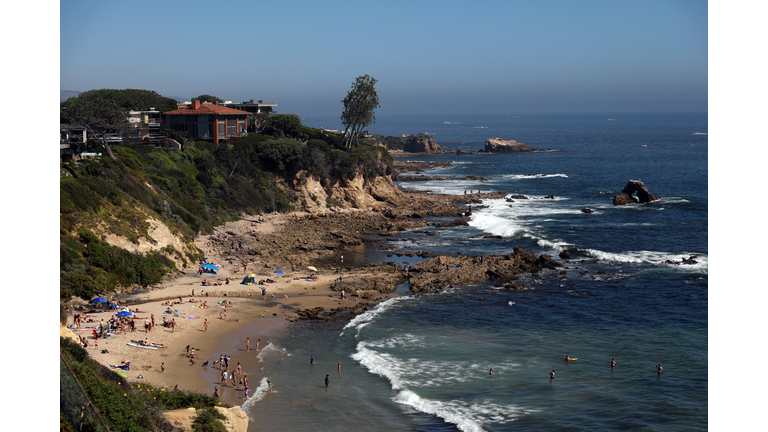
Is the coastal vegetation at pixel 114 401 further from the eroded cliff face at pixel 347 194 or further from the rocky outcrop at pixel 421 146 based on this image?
the rocky outcrop at pixel 421 146

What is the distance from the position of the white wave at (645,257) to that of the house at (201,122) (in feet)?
165

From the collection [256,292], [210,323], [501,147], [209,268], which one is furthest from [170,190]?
[501,147]

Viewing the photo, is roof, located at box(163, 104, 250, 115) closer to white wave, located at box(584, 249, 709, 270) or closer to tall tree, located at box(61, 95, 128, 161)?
tall tree, located at box(61, 95, 128, 161)

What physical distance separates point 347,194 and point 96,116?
34224 millimetres

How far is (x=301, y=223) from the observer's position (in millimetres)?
67812

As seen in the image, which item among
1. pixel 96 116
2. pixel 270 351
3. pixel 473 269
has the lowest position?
pixel 270 351

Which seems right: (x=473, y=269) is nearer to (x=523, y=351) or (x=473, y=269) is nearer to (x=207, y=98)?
(x=523, y=351)

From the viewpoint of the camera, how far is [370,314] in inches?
1591

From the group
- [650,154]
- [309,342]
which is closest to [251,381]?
[309,342]

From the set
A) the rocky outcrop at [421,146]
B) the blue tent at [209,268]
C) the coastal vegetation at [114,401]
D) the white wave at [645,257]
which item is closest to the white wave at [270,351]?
the coastal vegetation at [114,401]

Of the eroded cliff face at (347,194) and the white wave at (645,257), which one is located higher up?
the eroded cliff face at (347,194)

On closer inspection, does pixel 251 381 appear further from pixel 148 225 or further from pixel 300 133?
pixel 300 133

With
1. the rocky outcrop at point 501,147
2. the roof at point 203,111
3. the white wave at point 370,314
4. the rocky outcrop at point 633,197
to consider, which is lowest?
the white wave at point 370,314

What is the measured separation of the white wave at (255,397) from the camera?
26438mm
